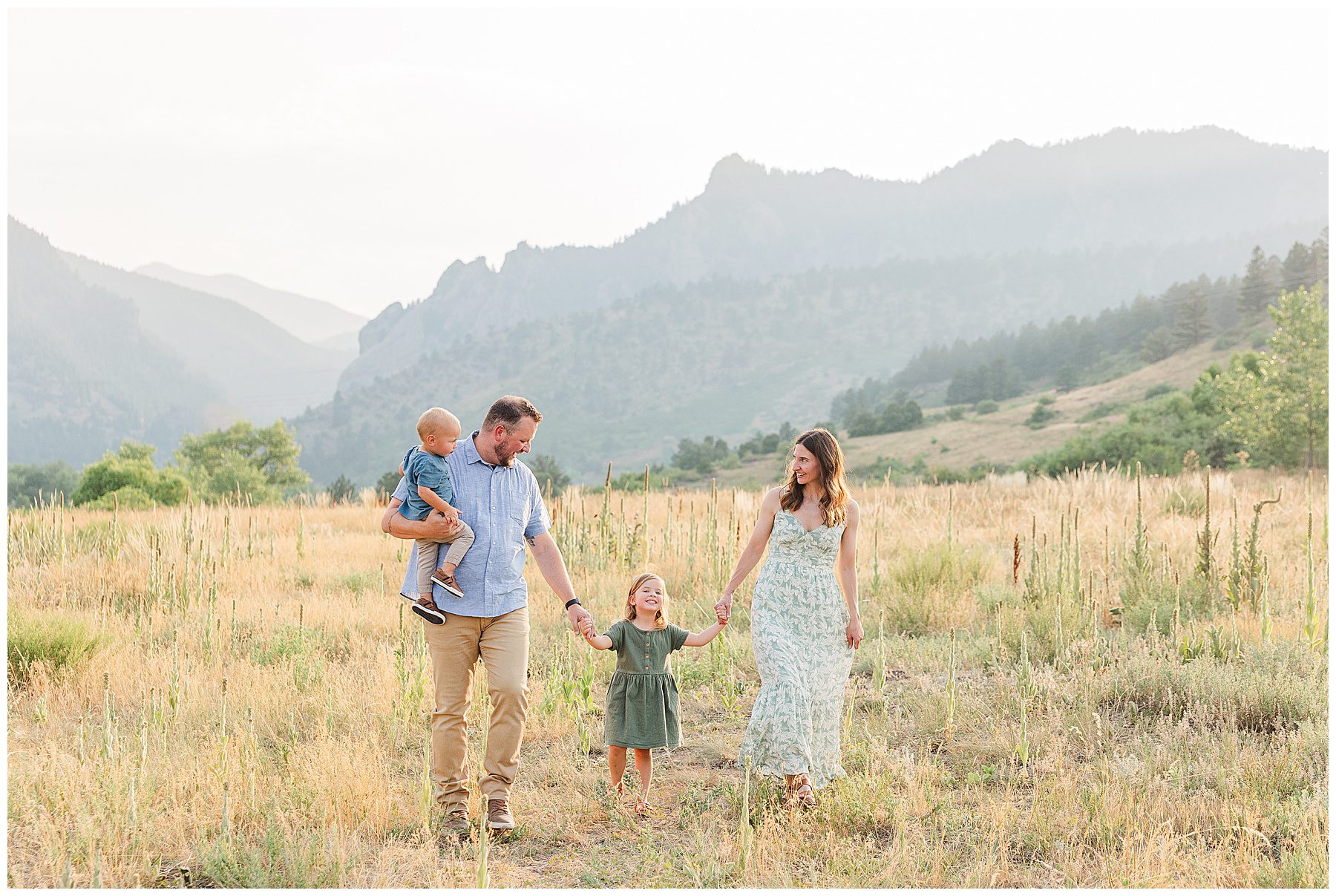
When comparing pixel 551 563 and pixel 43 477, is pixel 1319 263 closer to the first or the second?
pixel 551 563

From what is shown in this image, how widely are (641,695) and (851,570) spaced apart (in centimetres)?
122

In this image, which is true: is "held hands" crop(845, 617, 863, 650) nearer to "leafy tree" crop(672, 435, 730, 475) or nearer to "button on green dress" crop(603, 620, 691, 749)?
"button on green dress" crop(603, 620, 691, 749)

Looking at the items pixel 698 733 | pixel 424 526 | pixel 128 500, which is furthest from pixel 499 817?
pixel 128 500

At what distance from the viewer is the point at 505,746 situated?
395cm

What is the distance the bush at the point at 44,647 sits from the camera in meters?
6.16

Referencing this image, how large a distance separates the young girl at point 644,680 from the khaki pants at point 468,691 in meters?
0.48

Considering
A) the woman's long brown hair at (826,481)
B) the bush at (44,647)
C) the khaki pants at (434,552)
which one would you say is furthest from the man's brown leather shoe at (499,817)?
A: the bush at (44,647)

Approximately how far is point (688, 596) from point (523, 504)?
471cm

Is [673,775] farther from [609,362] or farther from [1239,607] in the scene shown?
[609,362]

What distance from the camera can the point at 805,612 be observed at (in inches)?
176

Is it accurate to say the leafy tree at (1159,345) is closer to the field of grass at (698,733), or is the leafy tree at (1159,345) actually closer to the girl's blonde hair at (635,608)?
the field of grass at (698,733)

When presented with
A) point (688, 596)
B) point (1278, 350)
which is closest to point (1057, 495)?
point (688, 596)

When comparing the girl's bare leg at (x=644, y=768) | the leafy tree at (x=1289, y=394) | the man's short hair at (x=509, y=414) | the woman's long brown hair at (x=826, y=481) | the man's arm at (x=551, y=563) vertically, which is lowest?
the girl's bare leg at (x=644, y=768)

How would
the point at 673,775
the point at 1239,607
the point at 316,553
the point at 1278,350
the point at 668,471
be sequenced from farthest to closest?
the point at 668,471
the point at 1278,350
the point at 316,553
the point at 1239,607
the point at 673,775
